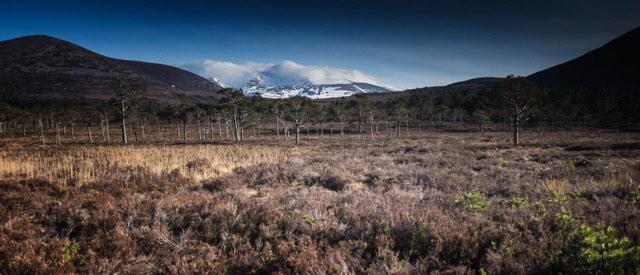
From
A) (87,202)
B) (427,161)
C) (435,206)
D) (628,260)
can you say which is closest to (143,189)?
(87,202)

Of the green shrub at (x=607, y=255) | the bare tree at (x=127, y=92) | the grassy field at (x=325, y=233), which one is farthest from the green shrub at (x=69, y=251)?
the bare tree at (x=127, y=92)

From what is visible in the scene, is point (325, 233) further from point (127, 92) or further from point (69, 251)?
point (127, 92)

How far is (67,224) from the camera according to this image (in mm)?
6414

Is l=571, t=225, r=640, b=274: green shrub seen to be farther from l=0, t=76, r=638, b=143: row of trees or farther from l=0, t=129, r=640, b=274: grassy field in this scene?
l=0, t=76, r=638, b=143: row of trees

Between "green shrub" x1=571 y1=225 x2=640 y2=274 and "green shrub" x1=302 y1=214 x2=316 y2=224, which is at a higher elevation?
"green shrub" x1=571 y1=225 x2=640 y2=274

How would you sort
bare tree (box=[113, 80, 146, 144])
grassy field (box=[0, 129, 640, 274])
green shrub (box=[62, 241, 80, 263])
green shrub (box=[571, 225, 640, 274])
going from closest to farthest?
green shrub (box=[571, 225, 640, 274]) < grassy field (box=[0, 129, 640, 274]) < green shrub (box=[62, 241, 80, 263]) < bare tree (box=[113, 80, 146, 144])

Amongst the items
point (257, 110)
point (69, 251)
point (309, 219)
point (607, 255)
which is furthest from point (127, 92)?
point (607, 255)

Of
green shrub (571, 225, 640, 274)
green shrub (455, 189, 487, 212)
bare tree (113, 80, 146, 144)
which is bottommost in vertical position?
green shrub (455, 189, 487, 212)

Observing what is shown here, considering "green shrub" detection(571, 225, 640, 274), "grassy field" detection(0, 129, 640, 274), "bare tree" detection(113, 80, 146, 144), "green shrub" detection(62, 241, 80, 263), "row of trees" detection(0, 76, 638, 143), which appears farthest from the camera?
"bare tree" detection(113, 80, 146, 144)

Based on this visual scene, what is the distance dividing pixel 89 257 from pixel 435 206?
7010mm

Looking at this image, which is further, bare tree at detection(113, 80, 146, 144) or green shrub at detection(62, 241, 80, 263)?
bare tree at detection(113, 80, 146, 144)

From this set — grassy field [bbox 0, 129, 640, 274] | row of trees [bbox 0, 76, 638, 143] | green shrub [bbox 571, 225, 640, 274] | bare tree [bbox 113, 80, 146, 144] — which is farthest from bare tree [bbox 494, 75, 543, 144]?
bare tree [bbox 113, 80, 146, 144]

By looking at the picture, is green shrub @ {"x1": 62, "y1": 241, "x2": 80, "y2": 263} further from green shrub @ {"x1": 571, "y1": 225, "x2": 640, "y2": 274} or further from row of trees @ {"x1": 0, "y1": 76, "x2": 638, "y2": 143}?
row of trees @ {"x1": 0, "y1": 76, "x2": 638, "y2": 143}

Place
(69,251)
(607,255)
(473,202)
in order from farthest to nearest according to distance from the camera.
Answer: (473,202), (69,251), (607,255)
